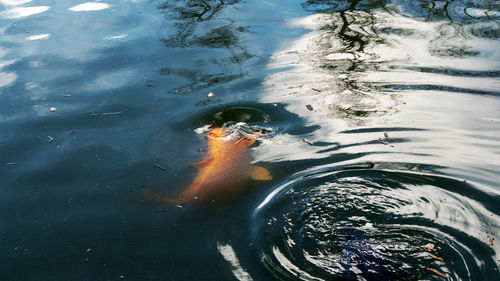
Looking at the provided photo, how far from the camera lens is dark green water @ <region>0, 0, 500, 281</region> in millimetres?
2990

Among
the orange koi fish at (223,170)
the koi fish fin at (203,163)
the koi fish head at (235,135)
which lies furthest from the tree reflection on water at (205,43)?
the koi fish fin at (203,163)

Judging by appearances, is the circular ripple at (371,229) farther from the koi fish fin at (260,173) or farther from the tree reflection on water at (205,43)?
the tree reflection on water at (205,43)

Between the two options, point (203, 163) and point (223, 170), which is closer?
point (223, 170)

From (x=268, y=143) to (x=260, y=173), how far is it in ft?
1.52

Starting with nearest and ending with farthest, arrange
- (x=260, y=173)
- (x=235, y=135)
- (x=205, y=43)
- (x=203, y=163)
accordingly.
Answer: (x=260, y=173), (x=203, y=163), (x=235, y=135), (x=205, y=43)

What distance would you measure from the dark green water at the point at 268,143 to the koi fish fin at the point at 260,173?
0.08 m

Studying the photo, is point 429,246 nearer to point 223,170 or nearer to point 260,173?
point 260,173

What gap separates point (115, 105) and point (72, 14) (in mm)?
3483

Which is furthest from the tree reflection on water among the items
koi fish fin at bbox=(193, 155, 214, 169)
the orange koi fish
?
koi fish fin at bbox=(193, 155, 214, 169)

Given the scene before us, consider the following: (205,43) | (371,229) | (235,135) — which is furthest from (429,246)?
(205,43)

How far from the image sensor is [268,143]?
13.6 feet

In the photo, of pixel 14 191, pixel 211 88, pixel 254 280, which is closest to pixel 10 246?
pixel 14 191

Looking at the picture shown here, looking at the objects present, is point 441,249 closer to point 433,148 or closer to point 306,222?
point 306,222

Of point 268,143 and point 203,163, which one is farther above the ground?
point 268,143
